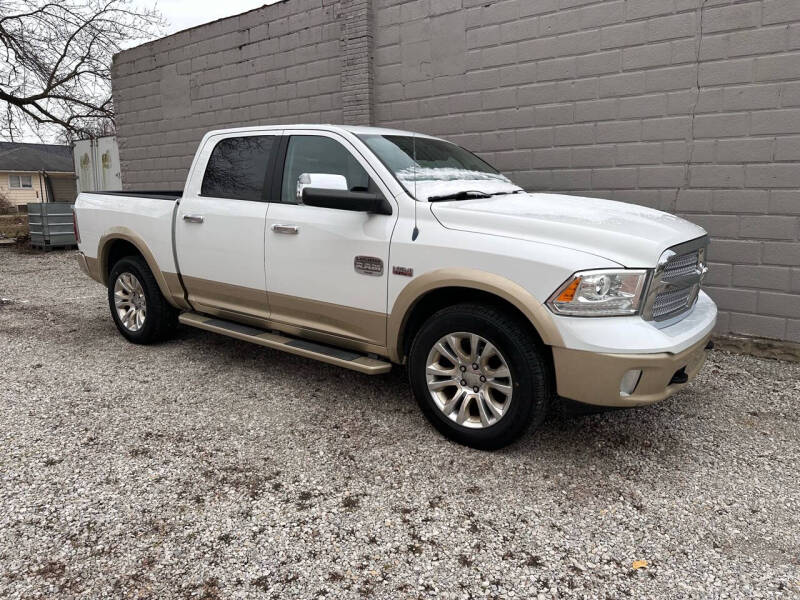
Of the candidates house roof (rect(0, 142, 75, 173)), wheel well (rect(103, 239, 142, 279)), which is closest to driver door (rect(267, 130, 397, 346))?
wheel well (rect(103, 239, 142, 279))

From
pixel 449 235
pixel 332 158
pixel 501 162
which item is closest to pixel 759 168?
pixel 501 162

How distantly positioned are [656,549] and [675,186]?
13.2 feet

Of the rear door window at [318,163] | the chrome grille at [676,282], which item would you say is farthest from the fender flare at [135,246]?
the chrome grille at [676,282]

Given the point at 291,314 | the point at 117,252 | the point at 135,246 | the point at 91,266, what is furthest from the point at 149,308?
the point at 291,314

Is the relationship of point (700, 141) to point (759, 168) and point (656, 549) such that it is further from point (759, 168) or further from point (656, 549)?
point (656, 549)

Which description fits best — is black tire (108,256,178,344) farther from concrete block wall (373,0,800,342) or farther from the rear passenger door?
concrete block wall (373,0,800,342)

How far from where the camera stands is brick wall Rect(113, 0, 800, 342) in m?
5.17

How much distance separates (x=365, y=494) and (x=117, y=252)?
4.02 meters

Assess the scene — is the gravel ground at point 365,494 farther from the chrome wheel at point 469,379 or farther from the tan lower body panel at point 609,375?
the tan lower body panel at point 609,375

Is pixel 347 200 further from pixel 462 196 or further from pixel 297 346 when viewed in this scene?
pixel 297 346

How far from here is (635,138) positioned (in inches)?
228

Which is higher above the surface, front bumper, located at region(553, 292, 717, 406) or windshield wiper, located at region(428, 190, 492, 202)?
windshield wiper, located at region(428, 190, 492, 202)

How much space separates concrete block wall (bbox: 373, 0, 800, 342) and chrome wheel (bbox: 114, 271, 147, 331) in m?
3.91

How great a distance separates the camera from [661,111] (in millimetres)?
5617
